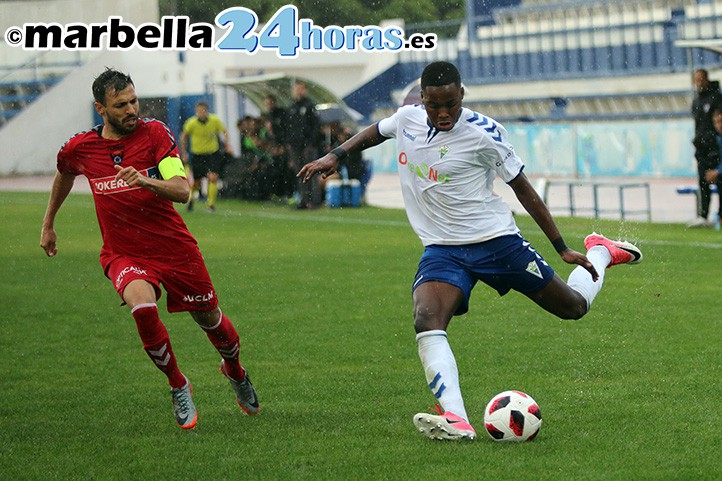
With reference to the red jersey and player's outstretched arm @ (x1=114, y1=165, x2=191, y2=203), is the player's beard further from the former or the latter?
player's outstretched arm @ (x1=114, y1=165, x2=191, y2=203)

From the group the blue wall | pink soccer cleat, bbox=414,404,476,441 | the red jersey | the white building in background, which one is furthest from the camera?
the white building in background

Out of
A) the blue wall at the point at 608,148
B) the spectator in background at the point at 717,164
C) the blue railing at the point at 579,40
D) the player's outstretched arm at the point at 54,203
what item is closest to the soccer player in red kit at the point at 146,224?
the player's outstretched arm at the point at 54,203

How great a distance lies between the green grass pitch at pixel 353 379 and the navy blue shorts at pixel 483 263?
0.70 metres

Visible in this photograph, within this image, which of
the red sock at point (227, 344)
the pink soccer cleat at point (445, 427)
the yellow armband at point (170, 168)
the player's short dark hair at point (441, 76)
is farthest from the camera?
the red sock at point (227, 344)

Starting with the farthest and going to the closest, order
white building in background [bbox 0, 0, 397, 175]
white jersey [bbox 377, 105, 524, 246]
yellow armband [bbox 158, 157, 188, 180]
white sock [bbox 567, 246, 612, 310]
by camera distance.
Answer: white building in background [bbox 0, 0, 397, 175], white sock [bbox 567, 246, 612, 310], yellow armband [bbox 158, 157, 188, 180], white jersey [bbox 377, 105, 524, 246]

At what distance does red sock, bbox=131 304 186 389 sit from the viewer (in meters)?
6.22

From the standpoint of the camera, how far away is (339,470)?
5.37 metres

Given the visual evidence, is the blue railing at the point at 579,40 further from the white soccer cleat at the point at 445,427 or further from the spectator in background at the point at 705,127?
the white soccer cleat at the point at 445,427

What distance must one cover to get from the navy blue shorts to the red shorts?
3.65 ft

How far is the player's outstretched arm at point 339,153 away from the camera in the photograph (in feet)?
20.7

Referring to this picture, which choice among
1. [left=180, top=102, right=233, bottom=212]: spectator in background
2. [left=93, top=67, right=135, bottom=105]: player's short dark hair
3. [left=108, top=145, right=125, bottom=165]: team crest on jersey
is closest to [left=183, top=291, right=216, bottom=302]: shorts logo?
[left=108, top=145, right=125, bottom=165]: team crest on jersey

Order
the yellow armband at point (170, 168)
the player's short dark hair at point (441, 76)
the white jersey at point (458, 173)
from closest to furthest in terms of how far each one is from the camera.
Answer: the player's short dark hair at point (441, 76) < the white jersey at point (458, 173) < the yellow armband at point (170, 168)

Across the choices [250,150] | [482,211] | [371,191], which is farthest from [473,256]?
[371,191]

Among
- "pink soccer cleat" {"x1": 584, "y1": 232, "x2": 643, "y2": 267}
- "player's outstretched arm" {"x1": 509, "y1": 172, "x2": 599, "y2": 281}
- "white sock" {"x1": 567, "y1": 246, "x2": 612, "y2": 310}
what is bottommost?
"white sock" {"x1": 567, "y1": 246, "x2": 612, "y2": 310}
